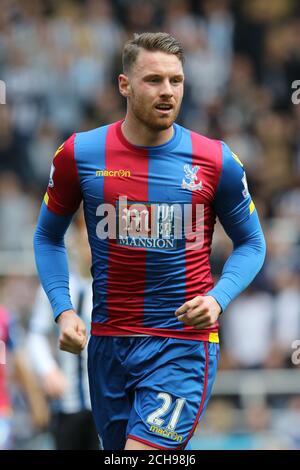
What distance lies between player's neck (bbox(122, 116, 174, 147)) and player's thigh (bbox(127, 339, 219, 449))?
98 centimetres

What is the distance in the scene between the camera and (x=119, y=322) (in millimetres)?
5520

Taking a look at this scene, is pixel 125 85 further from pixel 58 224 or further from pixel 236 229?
pixel 236 229

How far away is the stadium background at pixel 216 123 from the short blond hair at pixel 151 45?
20.6 ft

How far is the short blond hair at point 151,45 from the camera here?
545cm

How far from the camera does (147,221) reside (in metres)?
5.50

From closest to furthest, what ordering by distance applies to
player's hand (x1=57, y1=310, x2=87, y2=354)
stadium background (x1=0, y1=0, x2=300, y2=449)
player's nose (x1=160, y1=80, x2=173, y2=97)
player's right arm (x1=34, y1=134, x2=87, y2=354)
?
player's hand (x1=57, y1=310, x2=87, y2=354)
player's nose (x1=160, y1=80, x2=173, y2=97)
player's right arm (x1=34, y1=134, x2=87, y2=354)
stadium background (x1=0, y1=0, x2=300, y2=449)

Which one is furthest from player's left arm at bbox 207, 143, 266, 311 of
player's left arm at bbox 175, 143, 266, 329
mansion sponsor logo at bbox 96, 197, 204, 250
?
mansion sponsor logo at bbox 96, 197, 204, 250

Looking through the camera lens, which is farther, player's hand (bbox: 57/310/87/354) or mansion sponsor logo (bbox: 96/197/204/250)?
mansion sponsor logo (bbox: 96/197/204/250)

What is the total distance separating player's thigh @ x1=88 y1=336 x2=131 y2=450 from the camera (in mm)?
5527

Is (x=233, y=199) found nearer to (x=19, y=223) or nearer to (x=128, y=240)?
(x=128, y=240)

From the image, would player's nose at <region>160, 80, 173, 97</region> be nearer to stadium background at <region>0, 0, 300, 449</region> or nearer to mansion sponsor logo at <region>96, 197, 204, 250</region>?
mansion sponsor logo at <region>96, 197, 204, 250</region>

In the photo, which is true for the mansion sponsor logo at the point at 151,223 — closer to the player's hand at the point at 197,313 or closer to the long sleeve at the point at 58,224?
the long sleeve at the point at 58,224

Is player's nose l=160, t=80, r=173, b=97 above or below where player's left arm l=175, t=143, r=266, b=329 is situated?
above

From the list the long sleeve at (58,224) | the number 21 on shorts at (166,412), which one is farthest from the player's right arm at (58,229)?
the number 21 on shorts at (166,412)
